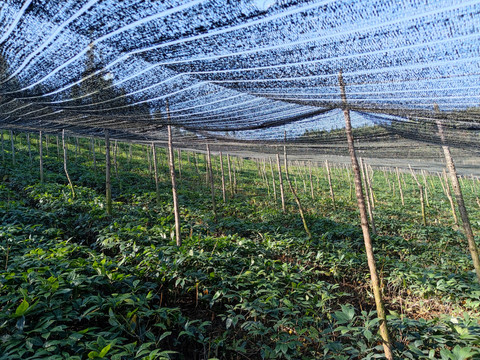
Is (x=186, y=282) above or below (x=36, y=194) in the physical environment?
below

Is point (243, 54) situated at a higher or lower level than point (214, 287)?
higher

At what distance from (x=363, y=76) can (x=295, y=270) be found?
2.92m

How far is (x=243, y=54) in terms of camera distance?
191 centimetres

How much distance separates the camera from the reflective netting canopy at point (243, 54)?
1.46 meters

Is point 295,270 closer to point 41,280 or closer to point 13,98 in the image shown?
point 41,280

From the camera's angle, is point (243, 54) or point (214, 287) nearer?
point (243, 54)

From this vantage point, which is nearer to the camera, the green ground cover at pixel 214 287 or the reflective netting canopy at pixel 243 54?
the reflective netting canopy at pixel 243 54

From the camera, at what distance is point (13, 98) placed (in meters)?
3.46

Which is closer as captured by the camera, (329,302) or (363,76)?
(363,76)

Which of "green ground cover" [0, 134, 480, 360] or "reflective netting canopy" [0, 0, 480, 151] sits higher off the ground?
"reflective netting canopy" [0, 0, 480, 151]

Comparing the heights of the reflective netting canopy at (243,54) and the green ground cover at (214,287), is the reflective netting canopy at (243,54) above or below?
above

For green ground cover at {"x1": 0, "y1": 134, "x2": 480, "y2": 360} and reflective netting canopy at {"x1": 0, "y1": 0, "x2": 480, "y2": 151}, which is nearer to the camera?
reflective netting canopy at {"x1": 0, "y1": 0, "x2": 480, "y2": 151}

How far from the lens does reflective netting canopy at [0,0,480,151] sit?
1.46 meters

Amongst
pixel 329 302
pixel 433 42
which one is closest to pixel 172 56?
pixel 433 42
